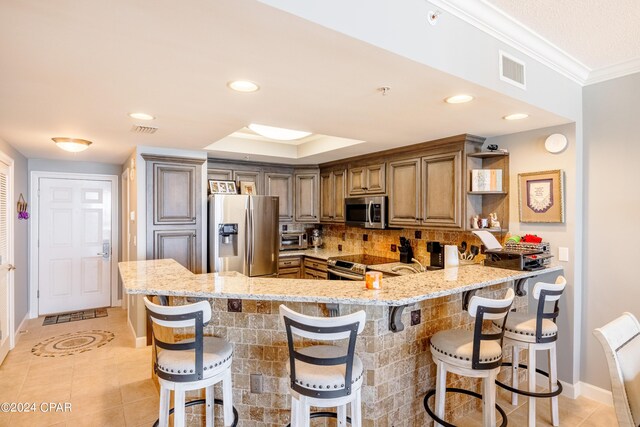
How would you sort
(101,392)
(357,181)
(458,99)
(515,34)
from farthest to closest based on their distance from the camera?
(357,181) → (101,392) → (458,99) → (515,34)

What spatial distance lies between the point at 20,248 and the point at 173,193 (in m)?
2.20

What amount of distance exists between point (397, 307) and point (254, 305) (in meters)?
0.88

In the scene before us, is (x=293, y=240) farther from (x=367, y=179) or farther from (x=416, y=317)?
(x=416, y=317)

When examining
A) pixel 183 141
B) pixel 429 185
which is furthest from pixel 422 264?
pixel 183 141

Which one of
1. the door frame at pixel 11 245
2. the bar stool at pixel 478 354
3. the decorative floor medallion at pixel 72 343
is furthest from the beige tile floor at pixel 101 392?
the bar stool at pixel 478 354

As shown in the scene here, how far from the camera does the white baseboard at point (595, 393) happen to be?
273 centimetres

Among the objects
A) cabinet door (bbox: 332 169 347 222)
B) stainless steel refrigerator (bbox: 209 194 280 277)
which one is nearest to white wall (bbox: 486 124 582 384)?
cabinet door (bbox: 332 169 347 222)

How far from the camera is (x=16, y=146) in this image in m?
3.88

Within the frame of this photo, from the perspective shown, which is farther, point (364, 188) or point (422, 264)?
point (364, 188)

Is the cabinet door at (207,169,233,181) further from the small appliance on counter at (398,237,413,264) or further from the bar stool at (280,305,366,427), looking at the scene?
the bar stool at (280,305,366,427)

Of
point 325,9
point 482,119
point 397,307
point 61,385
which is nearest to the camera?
point 325,9

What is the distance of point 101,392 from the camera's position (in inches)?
115

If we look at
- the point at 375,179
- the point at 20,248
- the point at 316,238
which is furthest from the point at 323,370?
the point at 20,248

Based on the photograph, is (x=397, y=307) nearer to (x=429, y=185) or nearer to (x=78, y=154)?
(x=429, y=185)
